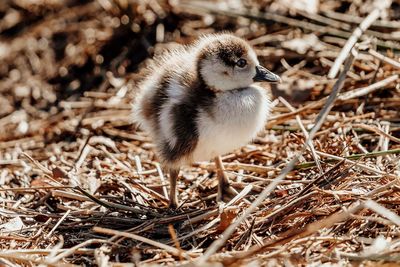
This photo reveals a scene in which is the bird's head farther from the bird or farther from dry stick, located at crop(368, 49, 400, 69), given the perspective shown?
dry stick, located at crop(368, 49, 400, 69)

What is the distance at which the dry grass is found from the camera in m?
2.71

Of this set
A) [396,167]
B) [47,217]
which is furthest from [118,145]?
[396,167]

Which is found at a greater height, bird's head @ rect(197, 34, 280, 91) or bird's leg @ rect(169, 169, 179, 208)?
bird's head @ rect(197, 34, 280, 91)

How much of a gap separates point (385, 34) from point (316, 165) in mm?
1329

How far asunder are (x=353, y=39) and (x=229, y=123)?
1.27 metres

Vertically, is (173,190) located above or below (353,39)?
A: below

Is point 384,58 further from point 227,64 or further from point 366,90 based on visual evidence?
point 227,64

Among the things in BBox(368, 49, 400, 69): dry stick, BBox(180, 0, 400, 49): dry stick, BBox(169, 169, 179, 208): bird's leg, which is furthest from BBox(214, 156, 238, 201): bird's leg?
BBox(180, 0, 400, 49): dry stick

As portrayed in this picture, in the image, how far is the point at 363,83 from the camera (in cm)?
402

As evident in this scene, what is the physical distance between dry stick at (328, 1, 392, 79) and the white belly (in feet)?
2.68

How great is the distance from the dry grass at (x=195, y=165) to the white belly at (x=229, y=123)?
0.26m

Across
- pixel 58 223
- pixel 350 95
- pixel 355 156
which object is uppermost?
pixel 350 95

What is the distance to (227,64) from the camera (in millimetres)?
3137

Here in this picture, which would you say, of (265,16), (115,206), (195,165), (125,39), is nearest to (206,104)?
(115,206)
